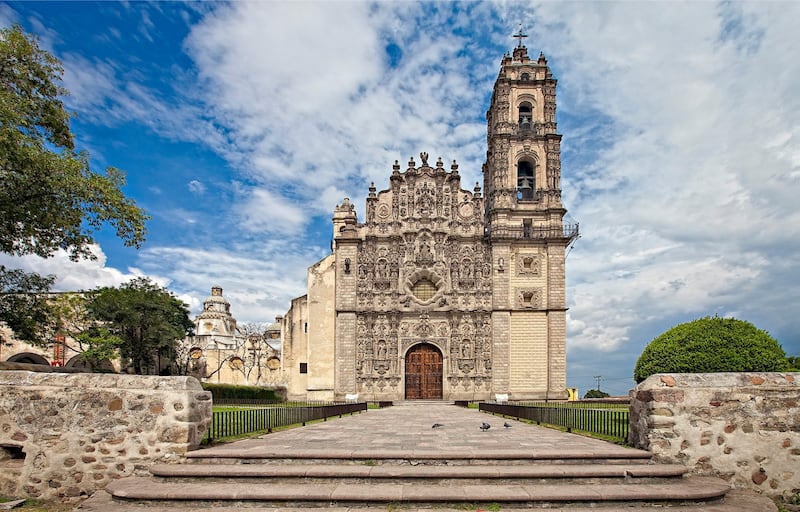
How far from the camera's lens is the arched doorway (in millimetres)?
35062

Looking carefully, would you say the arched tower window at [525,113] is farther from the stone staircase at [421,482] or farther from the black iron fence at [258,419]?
the stone staircase at [421,482]

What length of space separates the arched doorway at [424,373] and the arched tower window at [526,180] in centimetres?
1281

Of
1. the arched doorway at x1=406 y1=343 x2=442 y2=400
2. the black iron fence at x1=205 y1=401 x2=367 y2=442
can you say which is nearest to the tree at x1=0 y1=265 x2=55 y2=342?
the black iron fence at x1=205 y1=401 x2=367 y2=442

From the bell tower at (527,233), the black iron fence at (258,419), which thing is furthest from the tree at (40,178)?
the bell tower at (527,233)

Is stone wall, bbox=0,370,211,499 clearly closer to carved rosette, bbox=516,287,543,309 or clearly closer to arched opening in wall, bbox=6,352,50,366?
carved rosette, bbox=516,287,543,309

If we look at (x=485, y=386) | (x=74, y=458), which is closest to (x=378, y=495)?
(x=74, y=458)

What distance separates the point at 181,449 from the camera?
8.16 m

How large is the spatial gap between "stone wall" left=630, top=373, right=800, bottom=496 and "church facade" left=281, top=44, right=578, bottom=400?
1051 inches

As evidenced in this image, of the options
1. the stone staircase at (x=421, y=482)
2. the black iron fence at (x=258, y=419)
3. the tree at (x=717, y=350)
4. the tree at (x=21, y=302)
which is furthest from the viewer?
the tree at (x=21, y=302)

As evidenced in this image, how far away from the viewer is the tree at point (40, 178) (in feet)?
46.3

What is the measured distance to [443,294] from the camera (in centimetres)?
3566

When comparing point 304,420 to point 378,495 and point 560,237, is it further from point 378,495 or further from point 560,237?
point 560,237

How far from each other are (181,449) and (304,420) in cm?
754

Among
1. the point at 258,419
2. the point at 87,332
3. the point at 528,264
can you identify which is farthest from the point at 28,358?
the point at 258,419
